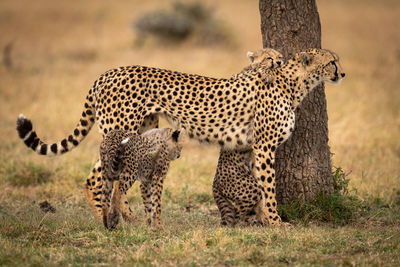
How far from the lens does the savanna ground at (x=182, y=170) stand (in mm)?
4004

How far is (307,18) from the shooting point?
5.16m

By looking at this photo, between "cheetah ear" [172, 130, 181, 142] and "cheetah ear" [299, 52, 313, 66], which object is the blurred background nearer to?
"cheetah ear" [172, 130, 181, 142]

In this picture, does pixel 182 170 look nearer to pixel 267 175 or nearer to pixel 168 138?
pixel 168 138

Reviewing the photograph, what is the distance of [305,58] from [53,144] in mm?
2172

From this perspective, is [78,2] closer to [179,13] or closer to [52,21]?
[52,21]

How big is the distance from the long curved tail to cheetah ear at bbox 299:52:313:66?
1769 millimetres

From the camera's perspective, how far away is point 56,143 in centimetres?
505

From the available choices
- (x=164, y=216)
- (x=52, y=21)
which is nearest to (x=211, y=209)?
(x=164, y=216)

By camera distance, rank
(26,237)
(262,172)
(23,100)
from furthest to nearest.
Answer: (23,100)
(262,172)
(26,237)

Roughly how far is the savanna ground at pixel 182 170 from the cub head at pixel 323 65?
1057mm

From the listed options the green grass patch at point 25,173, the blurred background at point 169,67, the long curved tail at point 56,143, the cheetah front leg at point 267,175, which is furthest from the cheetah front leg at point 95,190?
the green grass patch at point 25,173

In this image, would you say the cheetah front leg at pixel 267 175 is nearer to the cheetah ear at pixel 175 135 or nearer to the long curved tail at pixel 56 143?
the cheetah ear at pixel 175 135

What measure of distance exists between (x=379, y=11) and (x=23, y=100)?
13.2 m

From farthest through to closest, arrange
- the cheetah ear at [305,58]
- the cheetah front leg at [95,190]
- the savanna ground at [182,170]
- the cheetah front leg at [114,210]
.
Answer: the cheetah front leg at [95,190], the cheetah ear at [305,58], the cheetah front leg at [114,210], the savanna ground at [182,170]
